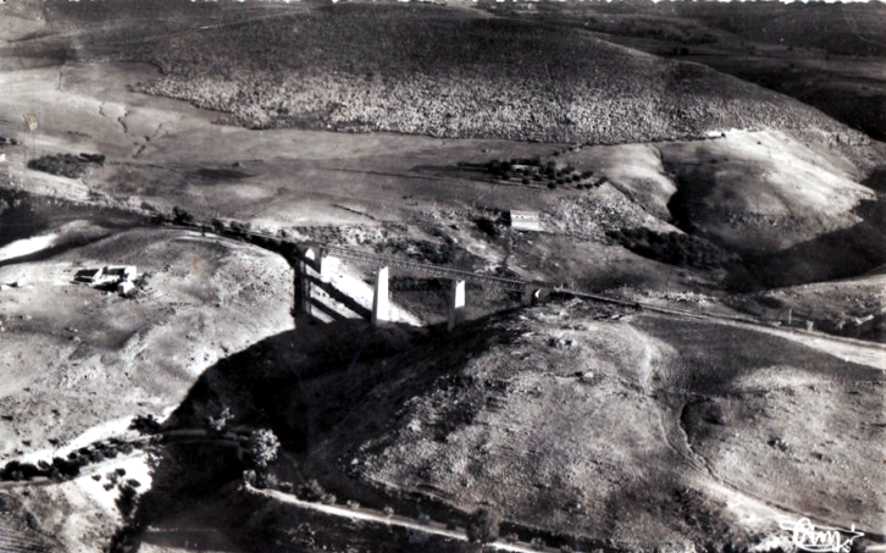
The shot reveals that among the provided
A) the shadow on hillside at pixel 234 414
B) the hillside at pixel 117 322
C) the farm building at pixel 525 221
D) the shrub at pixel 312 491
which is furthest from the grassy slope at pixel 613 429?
the farm building at pixel 525 221

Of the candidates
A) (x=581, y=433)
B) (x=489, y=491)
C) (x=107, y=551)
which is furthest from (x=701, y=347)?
(x=107, y=551)

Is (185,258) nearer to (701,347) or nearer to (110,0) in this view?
(701,347)

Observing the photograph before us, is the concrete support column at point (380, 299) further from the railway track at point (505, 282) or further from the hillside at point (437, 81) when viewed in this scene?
the hillside at point (437, 81)

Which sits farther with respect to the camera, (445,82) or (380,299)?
(445,82)

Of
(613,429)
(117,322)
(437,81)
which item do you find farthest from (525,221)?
(613,429)

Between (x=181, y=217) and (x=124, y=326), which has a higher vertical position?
(x=181, y=217)

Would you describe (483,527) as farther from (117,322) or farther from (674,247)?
(674,247)
